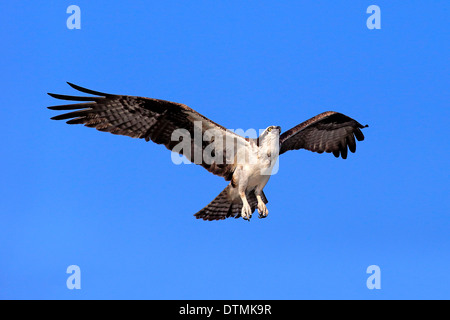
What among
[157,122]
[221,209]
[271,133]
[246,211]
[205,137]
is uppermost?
[157,122]

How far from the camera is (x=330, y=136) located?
17047 mm

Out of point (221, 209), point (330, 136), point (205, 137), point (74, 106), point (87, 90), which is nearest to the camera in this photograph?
point (87, 90)

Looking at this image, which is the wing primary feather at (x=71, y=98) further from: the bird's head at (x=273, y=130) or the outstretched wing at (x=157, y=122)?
the bird's head at (x=273, y=130)

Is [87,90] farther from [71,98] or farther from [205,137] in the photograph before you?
[205,137]

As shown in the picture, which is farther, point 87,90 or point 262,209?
point 262,209

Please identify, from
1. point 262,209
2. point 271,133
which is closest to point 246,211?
point 262,209

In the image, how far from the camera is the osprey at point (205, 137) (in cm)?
1446

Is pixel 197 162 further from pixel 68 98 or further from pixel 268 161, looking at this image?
pixel 68 98

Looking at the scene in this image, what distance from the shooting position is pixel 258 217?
48.7 ft

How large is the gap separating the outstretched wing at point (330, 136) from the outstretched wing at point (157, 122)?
6.88 feet

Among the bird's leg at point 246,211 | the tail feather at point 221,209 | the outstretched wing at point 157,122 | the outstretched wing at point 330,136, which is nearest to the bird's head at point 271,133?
the outstretched wing at point 157,122

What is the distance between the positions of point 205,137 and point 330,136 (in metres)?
3.83

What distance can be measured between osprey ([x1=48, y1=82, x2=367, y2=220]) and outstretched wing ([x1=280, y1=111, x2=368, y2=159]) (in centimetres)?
76

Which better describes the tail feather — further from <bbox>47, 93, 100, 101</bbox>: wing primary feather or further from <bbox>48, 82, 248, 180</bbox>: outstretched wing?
<bbox>47, 93, 100, 101</bbox>: wing primary feather
